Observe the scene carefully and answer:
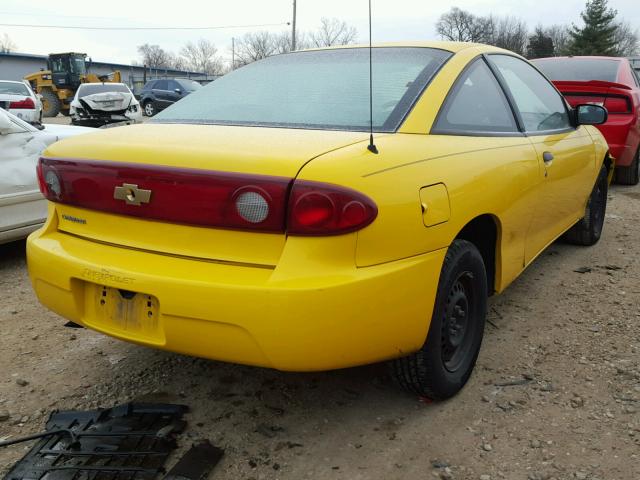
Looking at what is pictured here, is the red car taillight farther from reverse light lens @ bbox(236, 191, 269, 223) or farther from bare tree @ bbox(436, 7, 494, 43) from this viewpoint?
bare tree @ bbox(436, 7, 494, 43)

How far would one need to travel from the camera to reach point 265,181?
1.86m

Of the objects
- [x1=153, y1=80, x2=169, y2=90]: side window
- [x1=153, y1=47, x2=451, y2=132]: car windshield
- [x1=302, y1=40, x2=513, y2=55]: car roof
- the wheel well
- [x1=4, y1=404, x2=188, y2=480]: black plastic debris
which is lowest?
[x1=4, y1=404, x2=188, y2=480]: black plastic debris

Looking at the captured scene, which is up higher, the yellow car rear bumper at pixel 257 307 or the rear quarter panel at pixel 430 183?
the rear quarter panel at pixel 430 183

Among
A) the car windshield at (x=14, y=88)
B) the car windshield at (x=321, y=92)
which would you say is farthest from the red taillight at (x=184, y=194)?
the car windshield at (x=14, y=88)

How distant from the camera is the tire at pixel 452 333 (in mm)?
2211

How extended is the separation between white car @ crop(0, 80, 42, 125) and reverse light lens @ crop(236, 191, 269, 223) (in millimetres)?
14681

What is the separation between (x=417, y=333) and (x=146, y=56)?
265ft

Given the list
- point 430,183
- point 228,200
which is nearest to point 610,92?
point 430,183

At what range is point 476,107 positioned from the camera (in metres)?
2.69

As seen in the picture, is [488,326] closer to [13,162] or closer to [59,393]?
[59,393]

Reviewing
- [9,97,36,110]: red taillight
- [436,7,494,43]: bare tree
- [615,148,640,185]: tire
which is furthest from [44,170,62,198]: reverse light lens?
[436,7,494,43]: bare tree

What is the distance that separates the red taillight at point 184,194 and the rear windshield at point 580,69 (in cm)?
558

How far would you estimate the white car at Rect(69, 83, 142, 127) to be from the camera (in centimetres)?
1748

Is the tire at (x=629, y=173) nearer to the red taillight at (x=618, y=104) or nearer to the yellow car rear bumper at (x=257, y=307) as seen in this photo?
the red taillight at (x=618, y=104)
